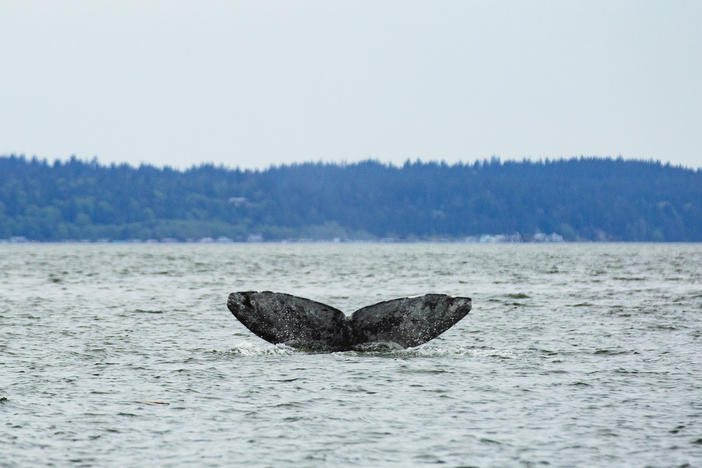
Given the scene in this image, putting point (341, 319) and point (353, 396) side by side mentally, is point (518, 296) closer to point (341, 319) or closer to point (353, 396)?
point (341, 319)

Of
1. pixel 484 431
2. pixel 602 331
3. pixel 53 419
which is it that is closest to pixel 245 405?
pixel 53 419

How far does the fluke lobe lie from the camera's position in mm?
21922

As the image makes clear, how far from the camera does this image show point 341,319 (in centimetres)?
2264

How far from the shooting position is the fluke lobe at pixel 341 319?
71.9ft

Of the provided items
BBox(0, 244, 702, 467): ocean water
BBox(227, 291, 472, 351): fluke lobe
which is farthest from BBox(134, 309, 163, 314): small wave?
BBox(227, 291, 472, 351): fluke lobe

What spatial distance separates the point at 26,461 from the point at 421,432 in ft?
16.1

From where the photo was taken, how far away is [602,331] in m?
28.7

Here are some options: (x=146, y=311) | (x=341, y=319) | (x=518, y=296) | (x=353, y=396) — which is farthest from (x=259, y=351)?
(x=518, y=296)

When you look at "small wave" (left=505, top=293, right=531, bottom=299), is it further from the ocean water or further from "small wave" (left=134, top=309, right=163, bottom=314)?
"small wave" (left=134, top=309, right=163, bottom=314)

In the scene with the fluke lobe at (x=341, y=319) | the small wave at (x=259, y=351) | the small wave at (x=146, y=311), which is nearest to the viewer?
the fluke lobe at (x=341, y=319)

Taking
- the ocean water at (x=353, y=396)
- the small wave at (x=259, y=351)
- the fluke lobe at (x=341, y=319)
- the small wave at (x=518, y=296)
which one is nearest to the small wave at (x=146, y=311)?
the ocean water at (x=353, y=396)

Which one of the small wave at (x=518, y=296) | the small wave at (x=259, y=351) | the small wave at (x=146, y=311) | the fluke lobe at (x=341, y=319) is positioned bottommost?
the small wave at (x=146, y=311)

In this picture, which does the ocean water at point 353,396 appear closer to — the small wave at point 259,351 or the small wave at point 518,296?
the small wave at point 259,351

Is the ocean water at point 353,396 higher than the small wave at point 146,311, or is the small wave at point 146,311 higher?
the ocean water at point 353,396
